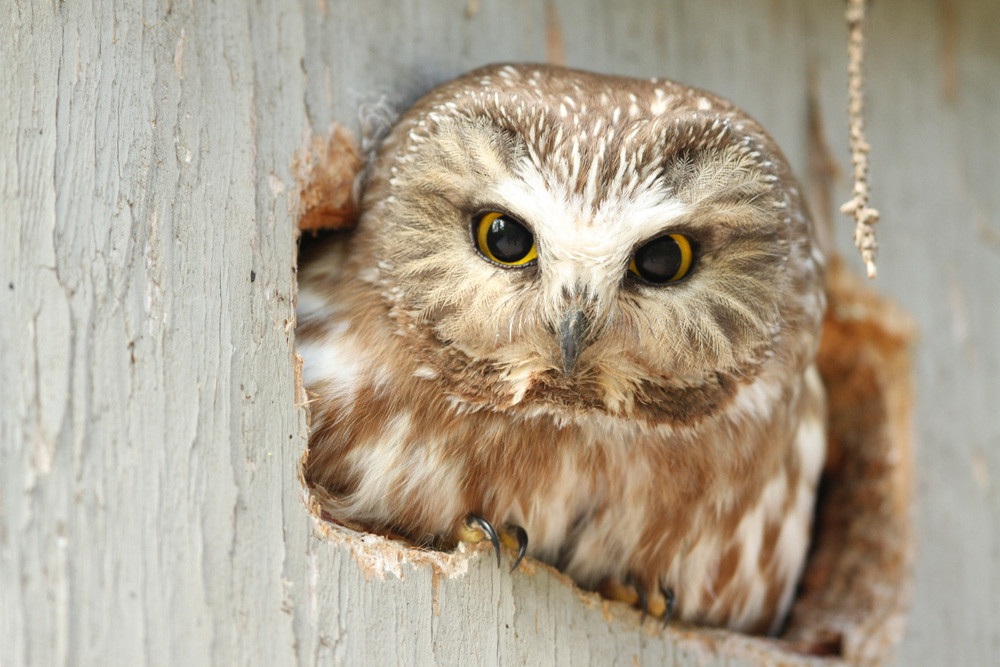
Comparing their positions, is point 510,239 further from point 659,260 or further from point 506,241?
point 659,260

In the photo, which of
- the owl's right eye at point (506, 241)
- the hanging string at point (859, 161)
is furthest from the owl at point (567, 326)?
the hanging string at point (859, 161)

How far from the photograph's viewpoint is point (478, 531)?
1752 millimetres

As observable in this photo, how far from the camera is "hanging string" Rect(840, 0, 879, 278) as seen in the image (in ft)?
4.88

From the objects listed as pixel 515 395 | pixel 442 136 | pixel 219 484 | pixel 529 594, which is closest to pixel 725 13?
pixel 442 136

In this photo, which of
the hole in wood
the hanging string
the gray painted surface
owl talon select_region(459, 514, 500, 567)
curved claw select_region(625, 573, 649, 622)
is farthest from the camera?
the hole in wood

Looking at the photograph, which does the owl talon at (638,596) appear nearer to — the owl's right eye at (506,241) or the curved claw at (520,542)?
the curved claw at (520,542)

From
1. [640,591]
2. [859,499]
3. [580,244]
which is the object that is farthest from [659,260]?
[859,499]

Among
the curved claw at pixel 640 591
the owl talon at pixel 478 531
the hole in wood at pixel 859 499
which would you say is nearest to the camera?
the owl talon at pixel 478 531

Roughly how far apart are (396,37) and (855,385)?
61.3 inches

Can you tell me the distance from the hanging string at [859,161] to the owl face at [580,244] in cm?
16

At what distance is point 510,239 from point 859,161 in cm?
60

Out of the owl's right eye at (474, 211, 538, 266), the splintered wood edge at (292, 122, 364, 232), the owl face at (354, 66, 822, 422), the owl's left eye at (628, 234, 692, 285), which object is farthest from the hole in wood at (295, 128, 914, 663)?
the splintered wood edge at (292, 122, 364, 232)

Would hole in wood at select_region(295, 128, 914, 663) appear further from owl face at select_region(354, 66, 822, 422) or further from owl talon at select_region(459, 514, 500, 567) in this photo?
owl face at select_region(354, 66, 822, 422)

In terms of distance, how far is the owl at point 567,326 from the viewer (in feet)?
5.28
